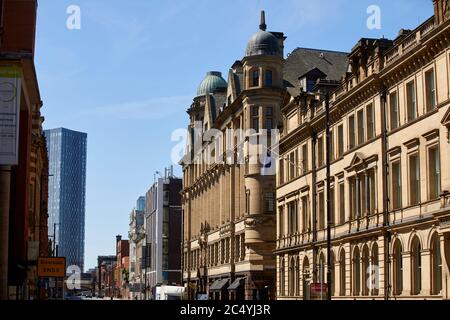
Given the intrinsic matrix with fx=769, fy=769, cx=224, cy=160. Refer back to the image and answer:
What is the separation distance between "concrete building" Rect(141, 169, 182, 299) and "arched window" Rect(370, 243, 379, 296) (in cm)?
10432

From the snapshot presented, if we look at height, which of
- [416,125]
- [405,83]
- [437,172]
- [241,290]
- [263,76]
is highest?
[263,76]

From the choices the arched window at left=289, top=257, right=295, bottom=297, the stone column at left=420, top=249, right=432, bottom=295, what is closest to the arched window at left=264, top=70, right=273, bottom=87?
the arched window at left=289, top=257, right=295, bottom=297

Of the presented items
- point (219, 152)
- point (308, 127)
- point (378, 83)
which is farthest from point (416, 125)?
point (219, 152)

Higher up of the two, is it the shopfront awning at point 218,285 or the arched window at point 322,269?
the arched window at point 322,269

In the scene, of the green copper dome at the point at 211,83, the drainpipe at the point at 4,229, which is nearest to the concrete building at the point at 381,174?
the drainpipe at the point at 4,229

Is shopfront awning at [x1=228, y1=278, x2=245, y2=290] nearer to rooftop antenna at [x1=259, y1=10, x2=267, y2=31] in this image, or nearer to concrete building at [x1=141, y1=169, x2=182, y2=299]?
rooftop antenna at [x1=259, y1=10, x2=267, y2=31]

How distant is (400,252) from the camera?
142 ft

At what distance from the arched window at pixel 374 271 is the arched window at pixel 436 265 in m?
7.27

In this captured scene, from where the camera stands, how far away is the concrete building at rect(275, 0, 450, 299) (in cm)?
3856

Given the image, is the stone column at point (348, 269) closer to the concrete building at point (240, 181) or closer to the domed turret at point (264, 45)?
the concrete building at point (240, 181)

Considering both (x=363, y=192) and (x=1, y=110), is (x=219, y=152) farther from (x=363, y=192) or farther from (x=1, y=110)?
(x=1, y=110)

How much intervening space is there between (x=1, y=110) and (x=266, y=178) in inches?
2144

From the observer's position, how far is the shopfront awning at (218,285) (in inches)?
3408

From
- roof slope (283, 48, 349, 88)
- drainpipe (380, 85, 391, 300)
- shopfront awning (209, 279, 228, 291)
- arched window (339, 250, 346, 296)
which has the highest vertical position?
roof slope (283, 48, 349, 88)
